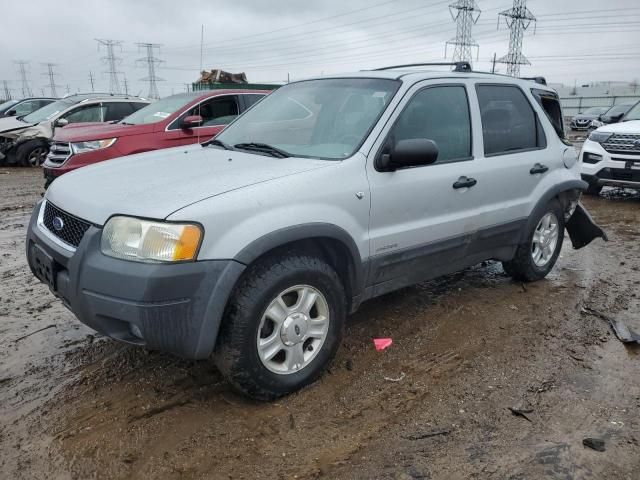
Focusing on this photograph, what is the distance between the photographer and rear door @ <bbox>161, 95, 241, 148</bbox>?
7789mm

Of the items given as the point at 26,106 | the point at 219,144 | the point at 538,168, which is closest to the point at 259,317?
the point at 219,144

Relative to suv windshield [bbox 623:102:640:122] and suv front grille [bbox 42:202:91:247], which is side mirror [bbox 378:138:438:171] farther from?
suv windshield [bbox 623:102:640:122]

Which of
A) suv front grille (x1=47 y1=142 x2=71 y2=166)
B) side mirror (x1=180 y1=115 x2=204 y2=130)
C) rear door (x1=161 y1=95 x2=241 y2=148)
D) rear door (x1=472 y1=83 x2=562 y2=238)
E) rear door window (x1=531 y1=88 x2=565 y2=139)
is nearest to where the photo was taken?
rear door (x1=472 y1=83 x2=562 y2=238)

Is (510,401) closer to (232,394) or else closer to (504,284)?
(232,394)

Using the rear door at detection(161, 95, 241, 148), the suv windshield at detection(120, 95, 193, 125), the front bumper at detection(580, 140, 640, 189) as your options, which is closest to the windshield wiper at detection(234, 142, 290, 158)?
the rear door at detection(161, 95, 241, 148)

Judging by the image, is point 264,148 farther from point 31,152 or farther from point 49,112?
point 49,112

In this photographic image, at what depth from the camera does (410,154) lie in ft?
10.3

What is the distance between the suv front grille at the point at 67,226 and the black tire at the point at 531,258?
11.4 feet

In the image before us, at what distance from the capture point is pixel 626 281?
5.11 m

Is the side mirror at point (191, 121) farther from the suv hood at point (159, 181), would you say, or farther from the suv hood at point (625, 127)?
the suv hood at point (625, 127)

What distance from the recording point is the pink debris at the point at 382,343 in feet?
12.1

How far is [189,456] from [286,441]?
0.47 meters

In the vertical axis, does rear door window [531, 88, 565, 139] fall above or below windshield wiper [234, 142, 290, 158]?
above

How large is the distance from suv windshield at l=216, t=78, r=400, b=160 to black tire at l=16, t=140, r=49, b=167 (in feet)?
33.1
